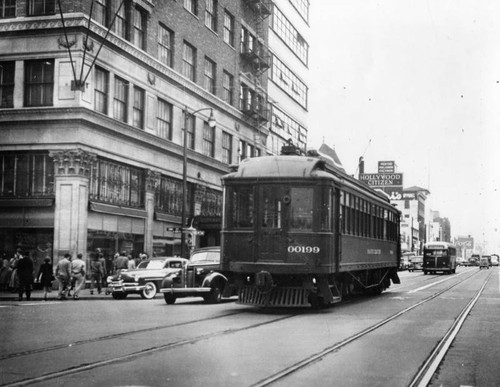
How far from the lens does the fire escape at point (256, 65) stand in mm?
47938

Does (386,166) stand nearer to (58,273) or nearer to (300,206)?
(58,273)

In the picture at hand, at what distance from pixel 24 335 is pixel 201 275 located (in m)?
9.45

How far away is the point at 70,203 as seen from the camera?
95.5ft

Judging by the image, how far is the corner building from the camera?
96.4 feet

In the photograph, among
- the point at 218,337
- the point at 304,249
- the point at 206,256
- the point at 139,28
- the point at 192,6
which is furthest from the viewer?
the point at 192,6

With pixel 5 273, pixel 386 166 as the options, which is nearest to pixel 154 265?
pixel 5 273

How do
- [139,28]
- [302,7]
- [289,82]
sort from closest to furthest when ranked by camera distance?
[139,28]
[289,82]
[302,7]

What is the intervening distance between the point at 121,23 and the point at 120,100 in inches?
133

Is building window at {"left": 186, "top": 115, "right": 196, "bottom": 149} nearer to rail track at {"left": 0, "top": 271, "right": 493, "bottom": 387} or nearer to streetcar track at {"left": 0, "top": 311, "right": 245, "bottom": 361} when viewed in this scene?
rail track at {"left": 0, "top": 271, "right": 493, "bottom": 387}

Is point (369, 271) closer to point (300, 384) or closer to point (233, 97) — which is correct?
point (300, 384)

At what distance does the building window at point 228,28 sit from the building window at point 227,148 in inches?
223

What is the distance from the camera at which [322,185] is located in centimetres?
1750

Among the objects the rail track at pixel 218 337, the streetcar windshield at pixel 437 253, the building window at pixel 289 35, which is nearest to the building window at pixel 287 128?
the building window at pixel 289 35

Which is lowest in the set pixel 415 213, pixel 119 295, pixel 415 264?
pixel 415 264
